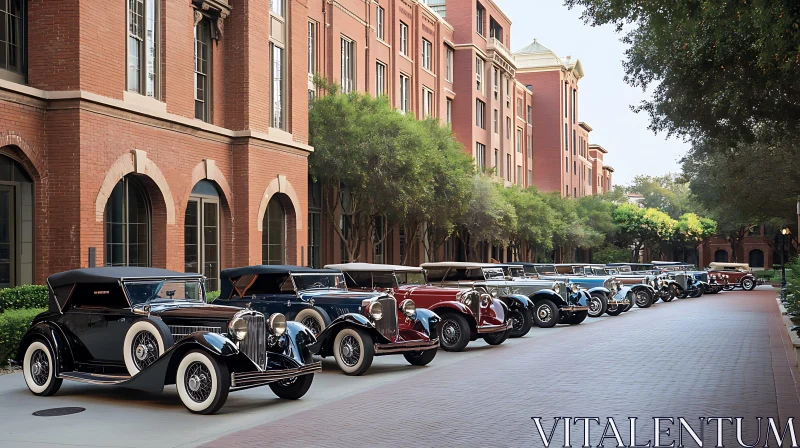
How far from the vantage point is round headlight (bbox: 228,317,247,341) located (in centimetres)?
1043

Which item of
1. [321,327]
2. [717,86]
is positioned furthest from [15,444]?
[717,86]

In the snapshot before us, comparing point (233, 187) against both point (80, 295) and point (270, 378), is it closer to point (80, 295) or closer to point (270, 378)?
point (80, 295)

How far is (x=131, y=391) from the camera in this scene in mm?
11898

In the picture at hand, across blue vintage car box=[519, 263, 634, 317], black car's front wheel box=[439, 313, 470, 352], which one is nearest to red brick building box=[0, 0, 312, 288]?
black car's front wheel box=[439, 313, 470, 352]

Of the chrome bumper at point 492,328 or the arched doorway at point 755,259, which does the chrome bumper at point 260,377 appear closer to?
the chrome bumper at point 492,328

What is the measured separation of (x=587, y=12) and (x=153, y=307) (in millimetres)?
10225

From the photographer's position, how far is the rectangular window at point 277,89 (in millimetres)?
26094

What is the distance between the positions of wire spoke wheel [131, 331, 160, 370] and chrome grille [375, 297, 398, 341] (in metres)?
4.28

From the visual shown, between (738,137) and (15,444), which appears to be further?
(738,137)

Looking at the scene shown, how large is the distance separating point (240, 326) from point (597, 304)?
19.3m

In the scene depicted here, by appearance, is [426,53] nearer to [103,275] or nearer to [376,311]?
[376,311]

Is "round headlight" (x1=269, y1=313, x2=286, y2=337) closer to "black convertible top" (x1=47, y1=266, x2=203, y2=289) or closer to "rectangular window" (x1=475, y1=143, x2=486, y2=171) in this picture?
"black convertible top" (x1=47, y1=266, x2=203, y2=289)

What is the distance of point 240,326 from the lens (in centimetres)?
1048

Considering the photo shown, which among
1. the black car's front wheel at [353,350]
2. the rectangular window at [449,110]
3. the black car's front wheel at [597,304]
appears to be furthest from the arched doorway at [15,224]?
the rectangular window at [449,110]
